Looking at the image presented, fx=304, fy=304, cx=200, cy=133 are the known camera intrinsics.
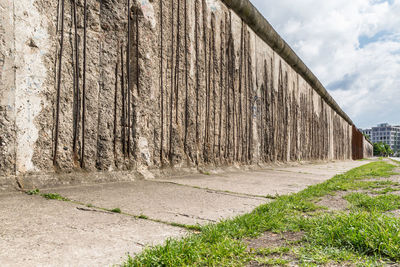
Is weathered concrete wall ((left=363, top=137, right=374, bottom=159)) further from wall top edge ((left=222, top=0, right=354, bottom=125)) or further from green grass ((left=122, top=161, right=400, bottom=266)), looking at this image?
green grass ((left=122, top=161, right=400, bottom=266))

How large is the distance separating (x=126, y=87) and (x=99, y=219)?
5.26 ft

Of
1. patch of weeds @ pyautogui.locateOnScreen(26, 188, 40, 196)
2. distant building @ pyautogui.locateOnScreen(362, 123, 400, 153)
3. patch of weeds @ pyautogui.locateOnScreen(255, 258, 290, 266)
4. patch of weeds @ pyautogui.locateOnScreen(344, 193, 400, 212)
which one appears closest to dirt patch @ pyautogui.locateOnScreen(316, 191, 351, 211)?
patch of weeds @ pyautogui.locateOnScreen(344, 193, 400, 212)

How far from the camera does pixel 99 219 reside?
1.40 meters


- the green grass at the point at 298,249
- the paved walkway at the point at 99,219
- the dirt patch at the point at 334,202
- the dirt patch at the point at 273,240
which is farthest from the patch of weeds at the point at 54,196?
the dirt patch at the point at 334,202

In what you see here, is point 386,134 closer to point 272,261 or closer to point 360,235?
point 360,235

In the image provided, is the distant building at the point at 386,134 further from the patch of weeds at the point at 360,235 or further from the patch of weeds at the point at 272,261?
the patch of weeds at the point at 272,261

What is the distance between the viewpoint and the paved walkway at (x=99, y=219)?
3.28ft

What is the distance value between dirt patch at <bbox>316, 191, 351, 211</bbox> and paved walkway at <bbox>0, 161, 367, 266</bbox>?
15.7 inches

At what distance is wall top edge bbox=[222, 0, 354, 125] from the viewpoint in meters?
4.92

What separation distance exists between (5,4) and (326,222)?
89.7 inches

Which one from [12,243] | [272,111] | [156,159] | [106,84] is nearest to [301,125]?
[272,111]

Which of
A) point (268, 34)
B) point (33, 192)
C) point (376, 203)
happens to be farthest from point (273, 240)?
point (268, 34)

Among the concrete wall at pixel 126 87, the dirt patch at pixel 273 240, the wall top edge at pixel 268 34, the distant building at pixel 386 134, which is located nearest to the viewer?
the dirt patch at pixel 273 240

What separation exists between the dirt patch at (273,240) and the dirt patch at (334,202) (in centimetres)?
69
